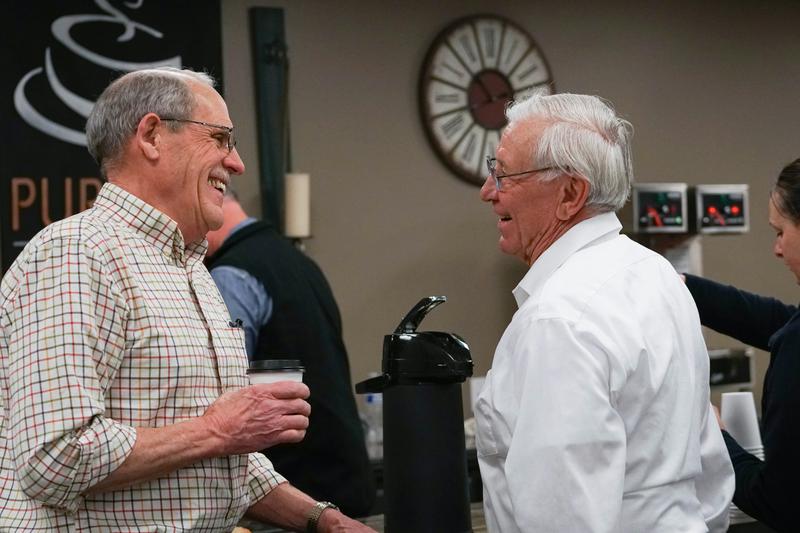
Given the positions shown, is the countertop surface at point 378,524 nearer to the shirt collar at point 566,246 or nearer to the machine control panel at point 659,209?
the shirt collar at point 566,246

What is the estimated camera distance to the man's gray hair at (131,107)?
171 cm

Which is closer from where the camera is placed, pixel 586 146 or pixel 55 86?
pixel 586 146

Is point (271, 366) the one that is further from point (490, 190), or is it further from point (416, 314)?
point (490, 190)

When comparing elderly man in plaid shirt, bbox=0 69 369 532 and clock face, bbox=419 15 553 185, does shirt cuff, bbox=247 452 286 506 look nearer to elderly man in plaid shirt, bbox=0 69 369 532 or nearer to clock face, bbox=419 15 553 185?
elderly man in plaid shirt, bbox=0 69 369 532

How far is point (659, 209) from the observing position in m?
4.88

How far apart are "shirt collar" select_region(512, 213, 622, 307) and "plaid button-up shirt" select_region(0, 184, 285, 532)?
486mm

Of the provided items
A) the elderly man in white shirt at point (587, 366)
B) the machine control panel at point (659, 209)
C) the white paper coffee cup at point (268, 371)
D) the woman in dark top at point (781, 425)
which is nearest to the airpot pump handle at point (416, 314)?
the elderly man in white shirt at point (587, 366)

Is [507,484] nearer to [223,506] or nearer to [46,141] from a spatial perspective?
[223,506]

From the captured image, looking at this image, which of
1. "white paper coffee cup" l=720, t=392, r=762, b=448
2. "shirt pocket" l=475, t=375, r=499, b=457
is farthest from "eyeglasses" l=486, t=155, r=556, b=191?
"white paper coffee cup" l=720, t=392, r=762, b=448

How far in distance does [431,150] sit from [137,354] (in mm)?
3664

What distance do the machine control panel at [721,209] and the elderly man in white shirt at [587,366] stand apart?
3322mm

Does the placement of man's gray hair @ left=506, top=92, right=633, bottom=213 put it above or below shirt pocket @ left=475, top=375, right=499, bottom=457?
above

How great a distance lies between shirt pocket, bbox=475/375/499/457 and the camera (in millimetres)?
1557

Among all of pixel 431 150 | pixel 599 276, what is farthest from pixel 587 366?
pixel 431 150
